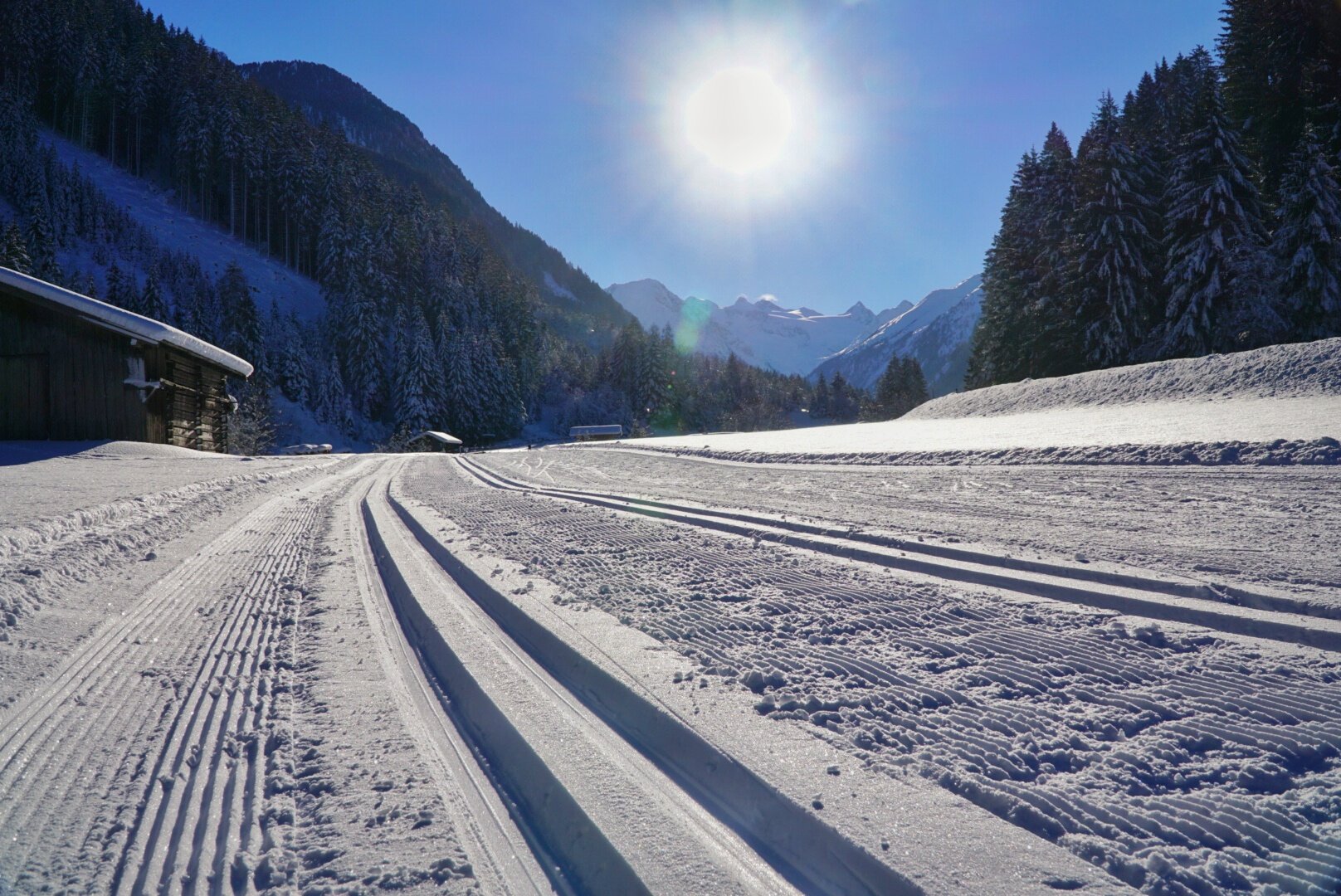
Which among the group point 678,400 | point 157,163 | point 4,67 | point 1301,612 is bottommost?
point 1301,612

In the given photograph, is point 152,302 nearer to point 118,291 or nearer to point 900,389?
point 118,291

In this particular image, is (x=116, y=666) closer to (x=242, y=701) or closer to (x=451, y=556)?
(x=242, y=701)

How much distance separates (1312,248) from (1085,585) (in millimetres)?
25449

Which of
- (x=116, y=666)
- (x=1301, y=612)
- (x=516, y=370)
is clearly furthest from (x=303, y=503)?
(x=516, y=370)

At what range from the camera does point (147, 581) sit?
4484 mm

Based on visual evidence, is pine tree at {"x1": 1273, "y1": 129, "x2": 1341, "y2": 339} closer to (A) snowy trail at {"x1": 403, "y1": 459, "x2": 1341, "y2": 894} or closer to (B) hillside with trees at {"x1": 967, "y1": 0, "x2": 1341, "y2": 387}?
(B) hillside with trees at {"x1": 967, "y1": 0, "x2": 1341, "y2": 387}

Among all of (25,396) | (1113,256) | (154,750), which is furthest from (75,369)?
(1113,256)

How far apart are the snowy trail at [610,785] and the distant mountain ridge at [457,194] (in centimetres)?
12949

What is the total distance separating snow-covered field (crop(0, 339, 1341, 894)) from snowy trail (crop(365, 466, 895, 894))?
0.01m

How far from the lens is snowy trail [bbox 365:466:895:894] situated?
1.63 m

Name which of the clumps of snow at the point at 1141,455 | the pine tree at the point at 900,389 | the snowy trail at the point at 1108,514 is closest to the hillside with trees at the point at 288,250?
the pine tree at the point at 900,389

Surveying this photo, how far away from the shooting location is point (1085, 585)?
3461 mm

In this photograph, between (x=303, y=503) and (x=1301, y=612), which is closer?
(x=1301, y=612)

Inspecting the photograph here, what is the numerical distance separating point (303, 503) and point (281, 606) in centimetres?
560
